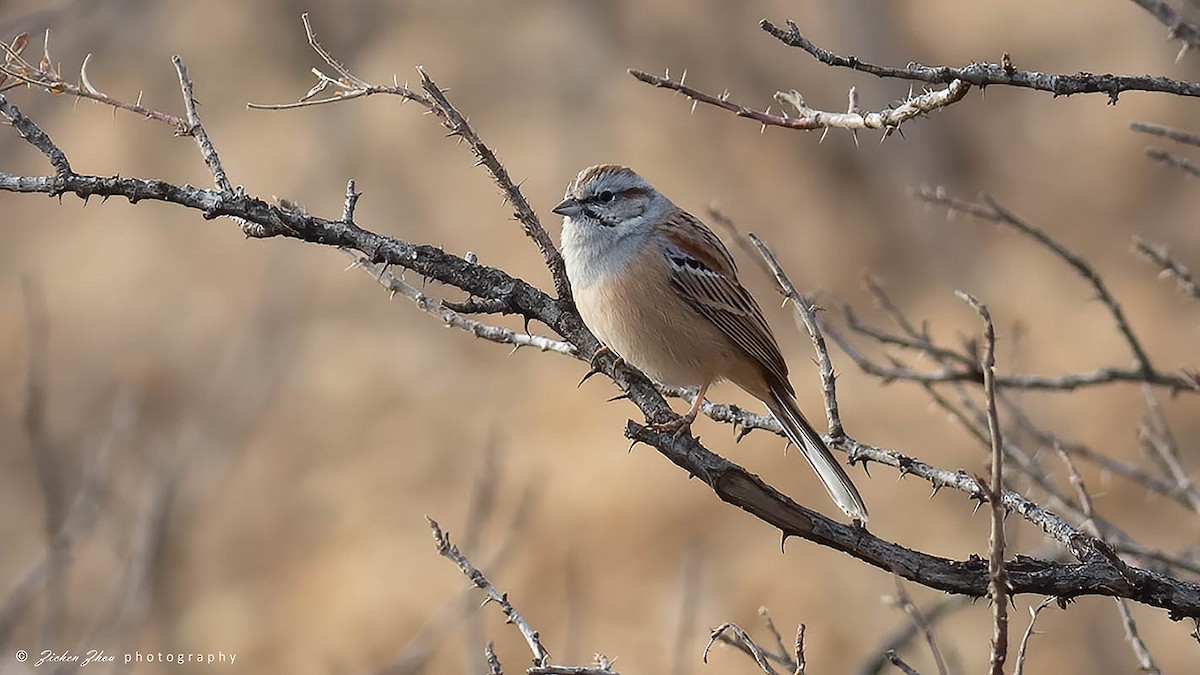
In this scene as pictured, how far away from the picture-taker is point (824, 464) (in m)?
4.25

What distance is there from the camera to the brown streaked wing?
15.9ft

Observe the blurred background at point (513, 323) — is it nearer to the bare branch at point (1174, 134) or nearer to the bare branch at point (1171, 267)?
the bare branch at point (1171, 267)

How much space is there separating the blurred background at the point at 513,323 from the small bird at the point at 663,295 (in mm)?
4757

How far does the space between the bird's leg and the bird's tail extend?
285mm

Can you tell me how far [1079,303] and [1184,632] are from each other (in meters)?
2.83

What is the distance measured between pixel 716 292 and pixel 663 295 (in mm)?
296

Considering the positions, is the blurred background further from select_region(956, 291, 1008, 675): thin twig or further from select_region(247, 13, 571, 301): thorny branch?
select_region(956, 291, 1008, 675): thin twig

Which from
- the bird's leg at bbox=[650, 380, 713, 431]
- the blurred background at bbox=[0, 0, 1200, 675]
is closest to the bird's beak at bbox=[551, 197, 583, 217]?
the bird's leg at bbox=[650, 380, 713, 431]

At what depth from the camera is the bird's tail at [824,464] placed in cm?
409

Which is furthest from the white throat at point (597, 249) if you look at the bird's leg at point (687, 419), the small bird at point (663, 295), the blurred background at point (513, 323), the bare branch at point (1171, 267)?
the blurred background at point (513, 323)

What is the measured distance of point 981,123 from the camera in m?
11.4

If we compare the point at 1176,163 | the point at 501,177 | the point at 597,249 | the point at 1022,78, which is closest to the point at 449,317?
the point at 501,177

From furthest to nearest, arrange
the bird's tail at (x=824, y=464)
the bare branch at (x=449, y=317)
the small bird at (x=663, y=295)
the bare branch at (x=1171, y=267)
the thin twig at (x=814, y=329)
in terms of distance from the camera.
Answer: the small bird at (x=663, y=295)
the bird's tail at (x=824, y=464)
the bare branch at (x=1171, y=267)
the bare branch at (x=449, y=317)
the thin twig at (x=814, y=329)

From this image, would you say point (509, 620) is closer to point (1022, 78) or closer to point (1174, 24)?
point (1022, 78)
